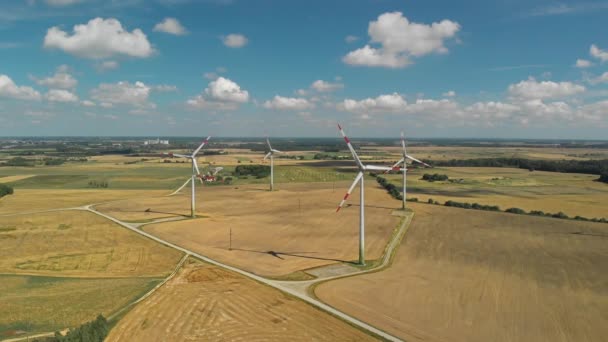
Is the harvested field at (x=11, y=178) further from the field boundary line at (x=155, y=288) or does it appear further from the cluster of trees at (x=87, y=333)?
the cluster of trees at (x=87, y=333)

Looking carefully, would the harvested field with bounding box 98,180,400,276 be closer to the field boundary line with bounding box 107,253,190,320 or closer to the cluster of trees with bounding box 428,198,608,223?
the field boundary line with bounding box 107,253,190,320

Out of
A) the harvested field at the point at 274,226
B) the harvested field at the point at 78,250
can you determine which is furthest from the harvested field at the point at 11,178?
the harvested field at the point at 78,250

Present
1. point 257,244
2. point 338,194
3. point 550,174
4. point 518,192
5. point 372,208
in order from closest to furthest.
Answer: point 257,244
point 372,208
point 338,194
point 518,192
point 550,174

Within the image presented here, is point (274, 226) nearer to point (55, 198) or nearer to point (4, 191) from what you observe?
A: point (55, 198)

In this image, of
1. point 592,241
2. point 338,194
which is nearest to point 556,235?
point 592,241

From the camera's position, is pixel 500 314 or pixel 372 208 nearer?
pixel 500 314

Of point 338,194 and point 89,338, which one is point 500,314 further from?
point 338,194
